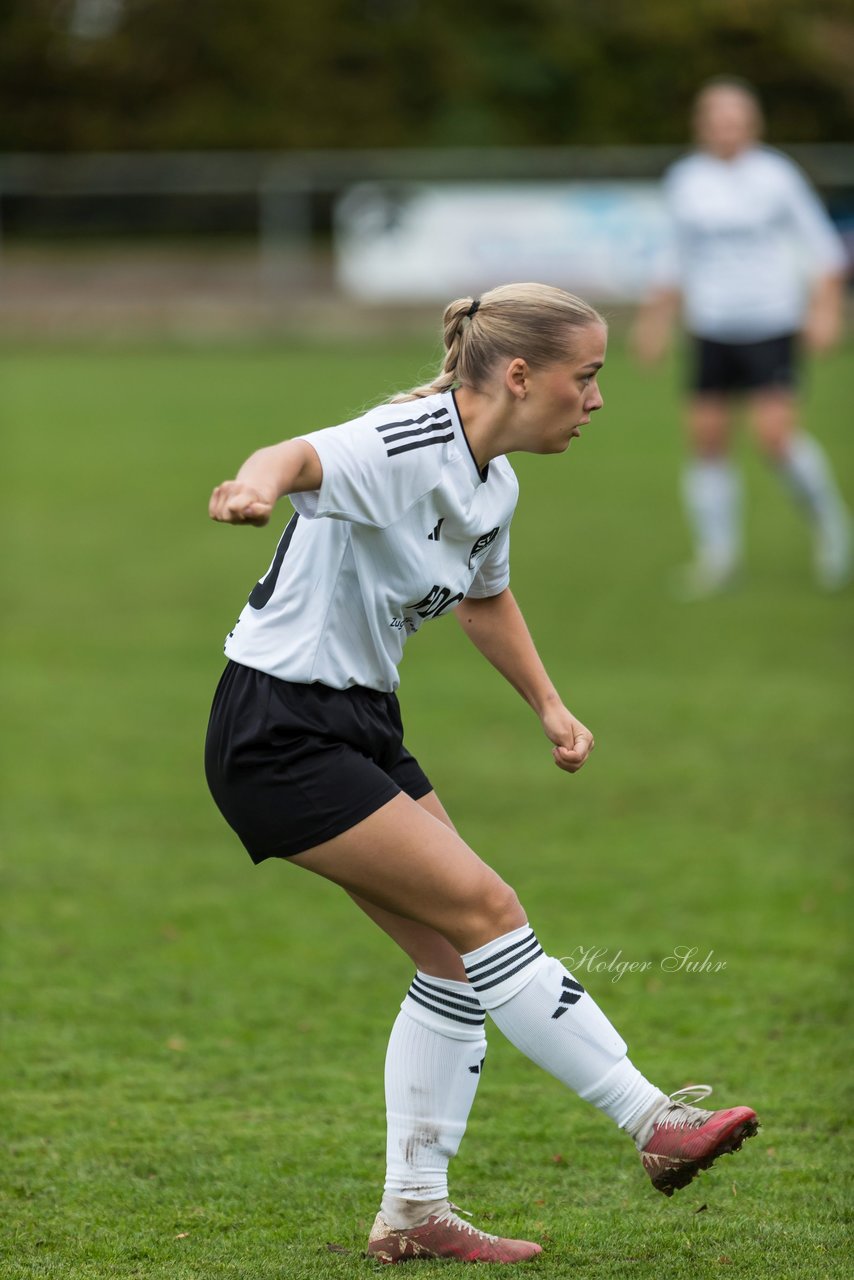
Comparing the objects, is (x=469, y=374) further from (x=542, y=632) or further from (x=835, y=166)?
(x=835, y=166)

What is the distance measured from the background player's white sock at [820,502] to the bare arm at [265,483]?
292 inches

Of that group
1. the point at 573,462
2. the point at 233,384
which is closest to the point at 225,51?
the point at 233,384

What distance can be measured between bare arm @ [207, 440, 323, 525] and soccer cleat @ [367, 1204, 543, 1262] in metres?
1.41

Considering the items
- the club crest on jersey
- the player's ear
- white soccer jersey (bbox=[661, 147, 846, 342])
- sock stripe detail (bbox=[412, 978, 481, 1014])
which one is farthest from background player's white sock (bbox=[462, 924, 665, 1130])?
white soccer jersey (bbox=[661, 147, 846, 342])

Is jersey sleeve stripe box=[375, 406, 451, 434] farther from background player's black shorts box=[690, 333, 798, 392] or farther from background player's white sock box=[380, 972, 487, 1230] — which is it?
background player's black shorts box=[690, 333, 798, 392]

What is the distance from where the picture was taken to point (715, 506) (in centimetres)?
1037

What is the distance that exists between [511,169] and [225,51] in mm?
10843

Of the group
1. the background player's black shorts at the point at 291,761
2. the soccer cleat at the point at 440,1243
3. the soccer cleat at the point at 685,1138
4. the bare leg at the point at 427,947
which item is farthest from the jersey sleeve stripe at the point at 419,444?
the soccer cleat at the point at 440,1243

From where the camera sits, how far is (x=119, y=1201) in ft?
11.6

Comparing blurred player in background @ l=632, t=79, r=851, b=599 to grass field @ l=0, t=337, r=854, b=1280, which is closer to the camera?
grass field @ l=0, t=337, r=854, b=1280

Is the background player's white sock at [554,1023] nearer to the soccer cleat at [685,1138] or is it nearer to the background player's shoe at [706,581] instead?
the soccer cleat at [685,1138]

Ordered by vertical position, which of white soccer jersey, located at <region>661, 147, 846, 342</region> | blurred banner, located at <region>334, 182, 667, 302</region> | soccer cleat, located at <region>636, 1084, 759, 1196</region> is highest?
blurred banner, located at <region>334, 182, 667, 302</region>

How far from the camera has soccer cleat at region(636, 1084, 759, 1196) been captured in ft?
10.0

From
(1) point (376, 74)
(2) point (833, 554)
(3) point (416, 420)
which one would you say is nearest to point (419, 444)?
(3) point (416, 420)
